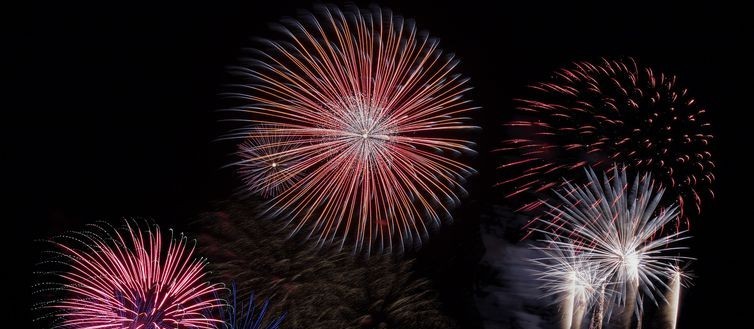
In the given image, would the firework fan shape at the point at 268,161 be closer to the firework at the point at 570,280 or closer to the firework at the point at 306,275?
the firework at the point at 306,275

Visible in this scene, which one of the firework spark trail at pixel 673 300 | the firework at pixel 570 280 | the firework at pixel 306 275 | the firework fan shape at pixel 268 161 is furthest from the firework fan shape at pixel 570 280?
the firework fan shape at pixel 268 161

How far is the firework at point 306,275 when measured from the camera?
1052 centimetres

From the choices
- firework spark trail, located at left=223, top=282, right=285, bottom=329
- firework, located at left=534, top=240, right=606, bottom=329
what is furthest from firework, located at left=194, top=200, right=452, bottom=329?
firework, located at left=534, top=240, right=606, bottom=329

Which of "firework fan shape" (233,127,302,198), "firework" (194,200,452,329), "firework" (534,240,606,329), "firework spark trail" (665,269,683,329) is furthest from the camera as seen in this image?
"firework spark trail" (665,269,683,329)

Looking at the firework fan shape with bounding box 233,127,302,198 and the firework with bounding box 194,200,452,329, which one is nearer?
the firework fan shape with bounding box 233,127,302,198

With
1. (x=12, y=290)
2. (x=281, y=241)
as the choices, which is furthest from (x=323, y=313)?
(x=12, y=290)

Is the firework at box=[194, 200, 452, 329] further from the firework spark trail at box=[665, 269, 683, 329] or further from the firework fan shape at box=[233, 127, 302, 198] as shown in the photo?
the firework spark trail at box=[665, 269, 683, 329]

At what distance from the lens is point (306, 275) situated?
11195mm

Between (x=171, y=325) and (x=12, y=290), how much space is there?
420 cm

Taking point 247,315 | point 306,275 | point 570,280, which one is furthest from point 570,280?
point 247,315

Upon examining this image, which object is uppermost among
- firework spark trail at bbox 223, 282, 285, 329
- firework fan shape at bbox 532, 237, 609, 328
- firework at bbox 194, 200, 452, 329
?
firework fan shape at bbox 532, 237, 609, 328

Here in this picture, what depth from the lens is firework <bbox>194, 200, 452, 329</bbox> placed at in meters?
10.5

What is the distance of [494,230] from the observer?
15938 millimetres

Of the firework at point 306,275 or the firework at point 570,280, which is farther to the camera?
the firework at point 570,280
